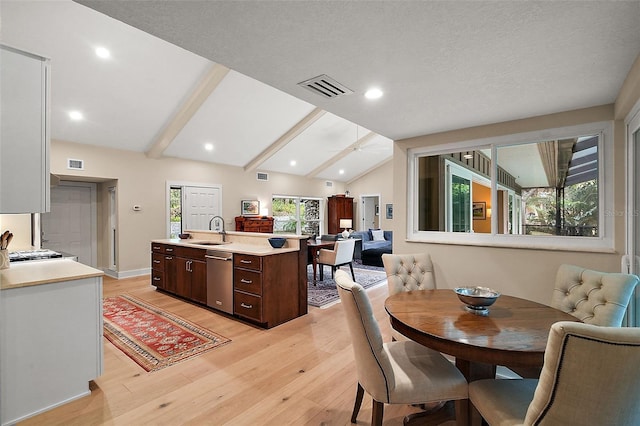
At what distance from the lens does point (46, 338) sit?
2.02 m

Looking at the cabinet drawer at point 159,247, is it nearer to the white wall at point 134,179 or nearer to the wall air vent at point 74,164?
the white wall at point 134,179

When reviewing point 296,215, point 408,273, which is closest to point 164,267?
point 408,273

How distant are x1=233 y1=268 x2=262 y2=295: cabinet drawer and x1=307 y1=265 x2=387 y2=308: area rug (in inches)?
47.2

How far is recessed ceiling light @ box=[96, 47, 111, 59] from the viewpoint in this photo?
385cm

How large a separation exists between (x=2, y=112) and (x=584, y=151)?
14.1 ft

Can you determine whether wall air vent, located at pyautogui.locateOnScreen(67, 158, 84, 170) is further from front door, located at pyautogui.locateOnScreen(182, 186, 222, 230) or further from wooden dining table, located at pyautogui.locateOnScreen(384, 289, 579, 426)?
wooden dining table, located at pyautogui.locateOnScreen(384, 289, 579, 426)

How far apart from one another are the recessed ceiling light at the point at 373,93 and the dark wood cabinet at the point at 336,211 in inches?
325

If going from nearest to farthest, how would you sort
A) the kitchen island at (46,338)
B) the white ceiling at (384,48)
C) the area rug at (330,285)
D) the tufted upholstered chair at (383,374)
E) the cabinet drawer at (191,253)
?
the white ceiling at (384,48) < the tufted upholstered chair at (383,374) < the kitchen island at (46,338) < the cabinet drawer at (191,253) < the area rug at (330,285)

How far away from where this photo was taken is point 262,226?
8016 mm

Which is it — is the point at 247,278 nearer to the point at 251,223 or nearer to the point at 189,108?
the point at 189,108

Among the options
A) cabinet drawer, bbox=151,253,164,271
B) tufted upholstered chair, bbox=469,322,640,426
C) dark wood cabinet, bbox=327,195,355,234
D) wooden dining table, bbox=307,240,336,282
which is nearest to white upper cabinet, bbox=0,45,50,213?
tufted upholstered chair, bbox=469,322,640,426

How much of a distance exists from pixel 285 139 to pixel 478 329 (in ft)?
21.0

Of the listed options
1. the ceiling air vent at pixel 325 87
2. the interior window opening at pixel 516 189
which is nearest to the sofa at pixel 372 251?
the interior window opening at pixel 516 189

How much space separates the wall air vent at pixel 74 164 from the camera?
5.40 meters
